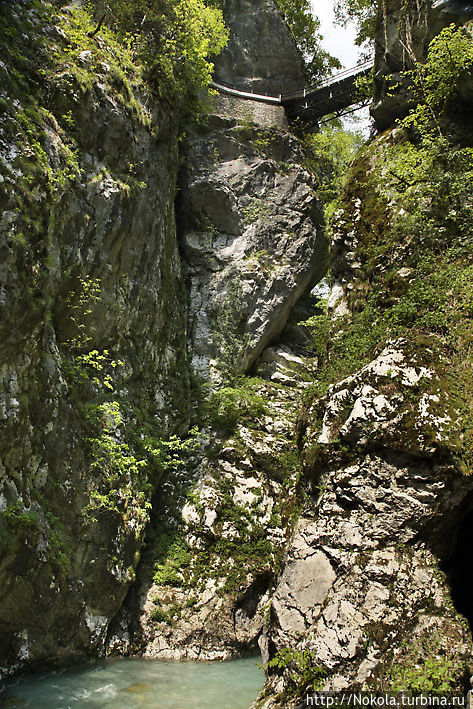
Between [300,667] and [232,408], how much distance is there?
6918 millimetres

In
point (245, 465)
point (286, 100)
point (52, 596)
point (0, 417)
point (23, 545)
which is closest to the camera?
point (0, 417)

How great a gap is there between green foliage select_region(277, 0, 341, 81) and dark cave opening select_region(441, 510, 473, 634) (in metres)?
17.7

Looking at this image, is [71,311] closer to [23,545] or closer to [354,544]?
[23,545]

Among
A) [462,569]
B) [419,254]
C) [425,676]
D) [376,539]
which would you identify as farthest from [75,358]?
[462,569]

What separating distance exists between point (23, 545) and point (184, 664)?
3.91 m

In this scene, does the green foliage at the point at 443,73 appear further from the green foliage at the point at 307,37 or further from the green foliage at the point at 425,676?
the green foliage at the point at 307,37

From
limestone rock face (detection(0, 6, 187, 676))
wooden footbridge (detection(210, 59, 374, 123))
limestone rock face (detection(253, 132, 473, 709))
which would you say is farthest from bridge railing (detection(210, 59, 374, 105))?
limestone rock face (detection(253, 132, 473, 709))

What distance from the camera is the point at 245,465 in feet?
36.7

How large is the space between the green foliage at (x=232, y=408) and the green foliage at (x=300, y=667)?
640 cm

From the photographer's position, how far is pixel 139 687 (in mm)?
6715

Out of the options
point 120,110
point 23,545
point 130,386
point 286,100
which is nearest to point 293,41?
point 286,100

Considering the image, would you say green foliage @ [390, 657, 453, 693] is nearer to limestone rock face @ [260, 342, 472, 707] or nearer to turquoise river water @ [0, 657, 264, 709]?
limestone rock face @ [260, 342, 472, 707]

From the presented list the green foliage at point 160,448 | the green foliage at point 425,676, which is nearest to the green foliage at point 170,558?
the green foliage at point 160,448

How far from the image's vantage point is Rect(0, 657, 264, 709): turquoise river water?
611 cm
